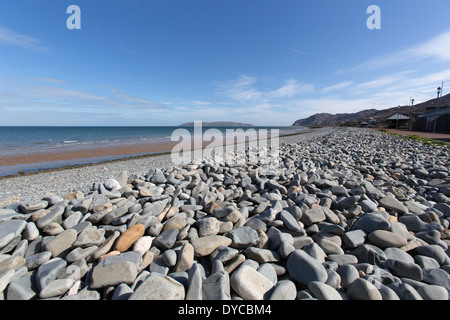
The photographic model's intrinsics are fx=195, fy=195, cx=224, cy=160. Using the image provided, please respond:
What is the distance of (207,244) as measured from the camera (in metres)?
1.83

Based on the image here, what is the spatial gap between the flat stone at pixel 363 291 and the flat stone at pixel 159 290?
1.18 metres

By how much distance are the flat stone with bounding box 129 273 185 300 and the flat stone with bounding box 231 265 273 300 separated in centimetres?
39

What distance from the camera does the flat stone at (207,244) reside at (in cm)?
178

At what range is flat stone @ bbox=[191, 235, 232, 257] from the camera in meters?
1.78

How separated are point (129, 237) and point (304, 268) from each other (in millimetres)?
1613

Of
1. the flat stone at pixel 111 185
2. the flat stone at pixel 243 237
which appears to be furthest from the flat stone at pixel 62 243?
the flat stone at pixel 243 237

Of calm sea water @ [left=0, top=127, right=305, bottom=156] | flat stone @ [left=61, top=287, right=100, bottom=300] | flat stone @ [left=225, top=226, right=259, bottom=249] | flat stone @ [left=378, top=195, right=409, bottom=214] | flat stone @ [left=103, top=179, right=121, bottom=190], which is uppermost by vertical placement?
calm sea water @ [left=0, top=127, right=305, bottom=156]

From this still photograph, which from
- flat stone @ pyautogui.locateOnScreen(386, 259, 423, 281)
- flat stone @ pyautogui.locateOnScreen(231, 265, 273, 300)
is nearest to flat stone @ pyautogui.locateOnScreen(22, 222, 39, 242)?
flat stone @ pyautogui.locateOnScreen(231, 265, 273, 300)

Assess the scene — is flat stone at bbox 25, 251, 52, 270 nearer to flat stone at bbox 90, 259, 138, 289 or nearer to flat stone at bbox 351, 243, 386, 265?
flat stone at bbox 90, 259, 138, 289

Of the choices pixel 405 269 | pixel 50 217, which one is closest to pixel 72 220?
pixel 50 217

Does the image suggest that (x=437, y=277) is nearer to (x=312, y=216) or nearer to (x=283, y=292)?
(x=312, y=216)
